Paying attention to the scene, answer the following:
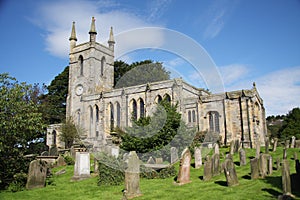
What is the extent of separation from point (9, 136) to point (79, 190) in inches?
181

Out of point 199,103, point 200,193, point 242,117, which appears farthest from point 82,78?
point 200,193

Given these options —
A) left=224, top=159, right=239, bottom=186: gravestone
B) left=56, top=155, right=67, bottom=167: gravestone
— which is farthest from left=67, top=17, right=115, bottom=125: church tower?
left=224, top=159, right=239, bottom=186: gravestone

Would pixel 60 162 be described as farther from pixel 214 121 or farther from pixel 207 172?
pixel 214 121

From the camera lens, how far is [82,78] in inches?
1594

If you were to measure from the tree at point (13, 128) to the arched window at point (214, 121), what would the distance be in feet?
62.7

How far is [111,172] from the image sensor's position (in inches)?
500

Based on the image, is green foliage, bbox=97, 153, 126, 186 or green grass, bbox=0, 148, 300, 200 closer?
green grass, bbox=0, 148, 300, 200

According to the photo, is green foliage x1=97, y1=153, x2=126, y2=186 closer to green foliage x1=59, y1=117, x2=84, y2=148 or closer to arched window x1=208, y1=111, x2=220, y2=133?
arched window x1=208, y1=111, x2=220, y2=133

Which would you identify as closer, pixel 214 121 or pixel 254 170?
pixel 254 170

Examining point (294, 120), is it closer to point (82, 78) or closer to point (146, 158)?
point (146, 158)

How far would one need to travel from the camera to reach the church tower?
39500 mm

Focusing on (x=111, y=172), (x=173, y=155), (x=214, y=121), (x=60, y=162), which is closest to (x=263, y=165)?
(x=173, y=155)

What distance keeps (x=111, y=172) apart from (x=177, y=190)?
3.56 m

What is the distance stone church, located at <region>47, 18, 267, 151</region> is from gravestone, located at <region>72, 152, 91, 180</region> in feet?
34.8
